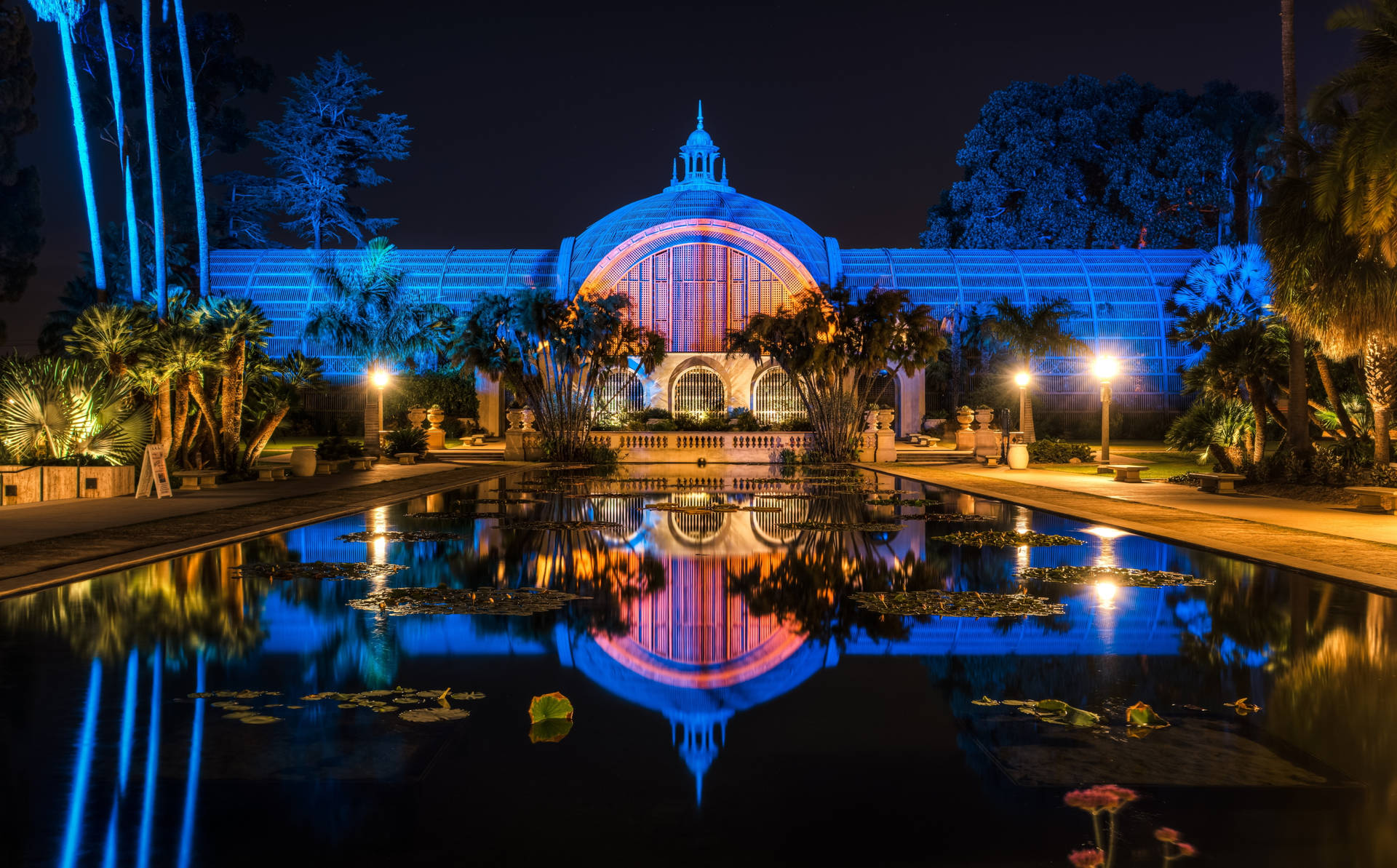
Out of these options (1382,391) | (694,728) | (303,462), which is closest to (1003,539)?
(694,728)

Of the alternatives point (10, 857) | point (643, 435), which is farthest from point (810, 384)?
point (10, 857)

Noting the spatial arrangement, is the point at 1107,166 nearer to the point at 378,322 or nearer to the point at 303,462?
the point at 378,322

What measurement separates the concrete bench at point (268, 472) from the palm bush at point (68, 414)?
2807mm

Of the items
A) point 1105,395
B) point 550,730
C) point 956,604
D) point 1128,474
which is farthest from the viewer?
point 1105,395

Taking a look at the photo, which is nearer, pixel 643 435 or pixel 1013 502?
pixel 1013 502

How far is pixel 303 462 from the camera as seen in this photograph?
2814 cm

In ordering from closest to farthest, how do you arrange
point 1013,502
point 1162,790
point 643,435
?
point 1162,790 → point 1013,502 → point 643,435

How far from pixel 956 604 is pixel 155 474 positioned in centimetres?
1675

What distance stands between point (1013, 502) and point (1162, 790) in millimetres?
17238

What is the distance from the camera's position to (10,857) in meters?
4.56

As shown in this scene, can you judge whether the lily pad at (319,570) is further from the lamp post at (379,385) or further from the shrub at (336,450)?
the lamp post at (379,385)

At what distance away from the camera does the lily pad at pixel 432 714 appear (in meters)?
6.52

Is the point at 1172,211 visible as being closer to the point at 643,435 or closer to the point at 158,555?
the point at 643,435

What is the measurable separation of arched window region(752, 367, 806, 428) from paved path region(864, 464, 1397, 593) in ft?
67.1
